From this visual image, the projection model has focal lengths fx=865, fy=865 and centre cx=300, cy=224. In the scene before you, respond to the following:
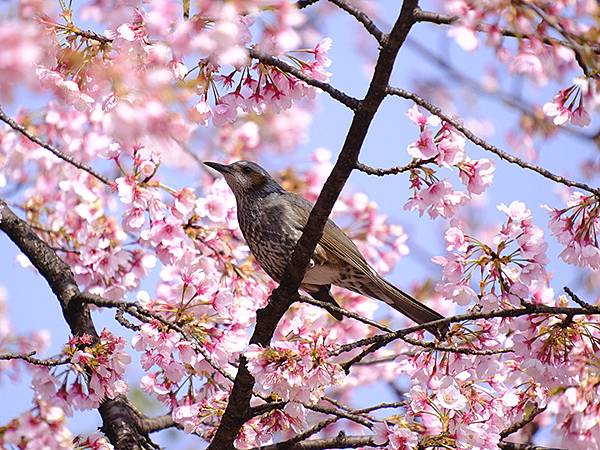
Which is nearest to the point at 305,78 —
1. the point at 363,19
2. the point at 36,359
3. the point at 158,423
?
the point at 363,19

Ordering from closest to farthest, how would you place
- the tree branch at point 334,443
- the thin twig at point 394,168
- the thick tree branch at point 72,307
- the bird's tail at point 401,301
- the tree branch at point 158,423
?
the thin twig at point 394,168
the tree branch at point 334,443
the thick tree branch at point 72,307
the tree branch at point 158,423
the bird's tail at point 401,301

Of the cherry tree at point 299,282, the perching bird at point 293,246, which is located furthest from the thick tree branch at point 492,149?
the perching bird at point 293,246

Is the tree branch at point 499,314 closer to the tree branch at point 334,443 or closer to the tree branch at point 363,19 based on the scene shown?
the tree branch at point 334,443

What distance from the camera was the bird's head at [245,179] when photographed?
16.4ft

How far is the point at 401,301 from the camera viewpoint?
4.47 metres

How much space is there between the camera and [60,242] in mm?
5027

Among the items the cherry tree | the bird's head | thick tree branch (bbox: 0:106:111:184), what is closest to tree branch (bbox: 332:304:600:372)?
the cherry tree

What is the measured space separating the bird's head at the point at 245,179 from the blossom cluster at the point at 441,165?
172 centimetres

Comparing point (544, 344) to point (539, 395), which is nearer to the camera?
point (544, 344)

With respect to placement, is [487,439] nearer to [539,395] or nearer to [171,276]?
[539,395]

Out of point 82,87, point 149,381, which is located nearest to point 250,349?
point 149,381

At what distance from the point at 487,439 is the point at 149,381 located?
147 centimetres

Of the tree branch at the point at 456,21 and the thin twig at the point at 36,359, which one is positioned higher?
the tree branch at the point at 456,21

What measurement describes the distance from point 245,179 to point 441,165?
6.60ft
